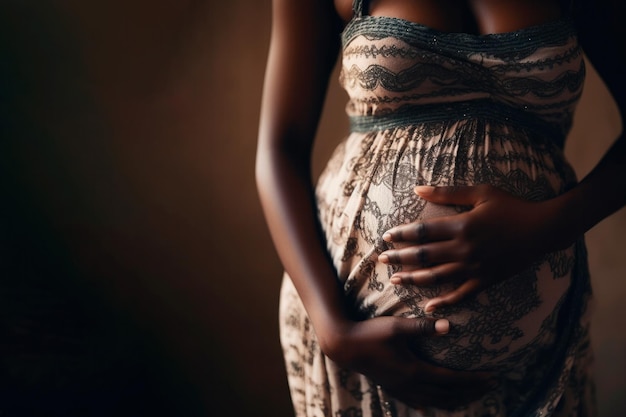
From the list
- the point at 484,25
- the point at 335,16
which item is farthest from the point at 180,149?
the point at 484,25

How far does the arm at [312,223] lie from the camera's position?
27.5 inches

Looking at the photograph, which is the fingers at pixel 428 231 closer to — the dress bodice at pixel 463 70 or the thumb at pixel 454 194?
the thumb at pixel 454 194

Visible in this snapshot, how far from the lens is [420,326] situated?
0.68m

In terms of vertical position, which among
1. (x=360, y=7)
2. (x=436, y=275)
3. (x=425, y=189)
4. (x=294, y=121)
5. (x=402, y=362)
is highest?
(x=360, y=7)

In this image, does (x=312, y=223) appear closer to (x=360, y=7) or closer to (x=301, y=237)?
(x=301, y=237)

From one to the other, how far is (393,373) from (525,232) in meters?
0.24

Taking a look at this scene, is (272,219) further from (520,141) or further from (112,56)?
(112,56)

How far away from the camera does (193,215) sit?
120cm

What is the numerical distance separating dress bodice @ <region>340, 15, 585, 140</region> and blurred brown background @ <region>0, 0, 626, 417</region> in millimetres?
499

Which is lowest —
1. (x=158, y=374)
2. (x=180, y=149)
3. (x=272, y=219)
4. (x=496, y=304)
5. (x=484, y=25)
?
(x=158, y=374)

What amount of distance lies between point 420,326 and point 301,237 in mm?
208

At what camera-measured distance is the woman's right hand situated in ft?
2.25

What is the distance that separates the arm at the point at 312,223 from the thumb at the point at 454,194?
16cm

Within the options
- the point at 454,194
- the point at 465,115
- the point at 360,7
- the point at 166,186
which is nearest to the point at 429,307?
the point at 454,194
